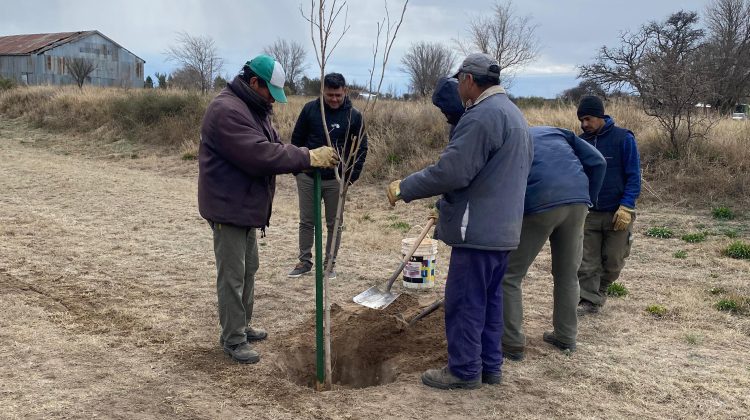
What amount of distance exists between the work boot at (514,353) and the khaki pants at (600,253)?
138 cm

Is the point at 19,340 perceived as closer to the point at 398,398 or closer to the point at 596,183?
the point at 398,398

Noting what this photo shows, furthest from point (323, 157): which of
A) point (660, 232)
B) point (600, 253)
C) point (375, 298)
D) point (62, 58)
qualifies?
point (62, 58)

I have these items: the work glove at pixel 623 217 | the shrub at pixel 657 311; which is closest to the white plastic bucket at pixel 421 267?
the work glove at pixel 623 217

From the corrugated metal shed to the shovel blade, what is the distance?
1692 inches

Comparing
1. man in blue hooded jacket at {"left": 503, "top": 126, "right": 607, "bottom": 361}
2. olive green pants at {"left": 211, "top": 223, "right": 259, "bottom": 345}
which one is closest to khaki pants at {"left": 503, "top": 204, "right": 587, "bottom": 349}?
man in blue hooded jacket at {"left": 503, "top": 126, "right": 607, "bottom": 361}

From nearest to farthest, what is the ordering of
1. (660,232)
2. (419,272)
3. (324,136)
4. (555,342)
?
(555,342) → (419,272) → (324,136) → (660,232)

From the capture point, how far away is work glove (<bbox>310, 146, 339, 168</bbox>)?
12.5 feet

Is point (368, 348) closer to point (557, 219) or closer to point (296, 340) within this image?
point (296, 340)

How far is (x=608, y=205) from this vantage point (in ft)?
17.3

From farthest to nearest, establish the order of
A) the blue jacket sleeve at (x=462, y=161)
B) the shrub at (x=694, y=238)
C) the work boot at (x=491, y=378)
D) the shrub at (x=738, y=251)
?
the shrub at (x=694, y=238) < the shrub at (x=738, y=251) < the work boot at (x=491, y=378) < the blue jacket sleeve at (x=462, y=161)

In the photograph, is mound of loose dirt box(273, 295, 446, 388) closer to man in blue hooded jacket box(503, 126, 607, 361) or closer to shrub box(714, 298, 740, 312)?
man in blue hooded jacket box(503, 126, 607, 361)

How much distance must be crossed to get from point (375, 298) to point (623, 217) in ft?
7.43

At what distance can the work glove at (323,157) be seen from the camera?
12.5 ft

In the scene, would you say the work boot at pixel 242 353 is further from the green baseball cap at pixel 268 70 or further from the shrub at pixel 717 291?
the shrub at pixel 717 291
